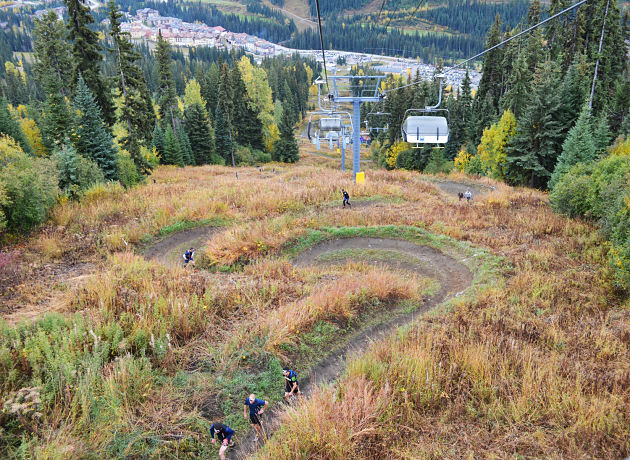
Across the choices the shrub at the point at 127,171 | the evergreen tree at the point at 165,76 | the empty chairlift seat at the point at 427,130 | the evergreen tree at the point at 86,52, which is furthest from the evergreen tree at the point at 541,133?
the evergreen tree at the point at 165,76

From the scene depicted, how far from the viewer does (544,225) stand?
675 inches

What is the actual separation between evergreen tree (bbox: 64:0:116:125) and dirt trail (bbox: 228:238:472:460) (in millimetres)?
26831

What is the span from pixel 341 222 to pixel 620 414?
14.3 m

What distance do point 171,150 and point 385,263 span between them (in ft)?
141

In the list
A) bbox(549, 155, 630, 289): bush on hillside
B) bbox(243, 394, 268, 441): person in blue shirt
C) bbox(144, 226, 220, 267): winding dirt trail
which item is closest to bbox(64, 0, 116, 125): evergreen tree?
bbox(144, 226, 220, 267): winding dirt trail

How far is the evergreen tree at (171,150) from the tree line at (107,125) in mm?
138

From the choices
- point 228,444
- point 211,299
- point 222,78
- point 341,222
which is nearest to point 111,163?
point 341,222

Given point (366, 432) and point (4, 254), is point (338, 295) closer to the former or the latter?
point (366, 432)

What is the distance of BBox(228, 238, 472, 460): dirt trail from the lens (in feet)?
20.1

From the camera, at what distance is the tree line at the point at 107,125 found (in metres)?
17.3

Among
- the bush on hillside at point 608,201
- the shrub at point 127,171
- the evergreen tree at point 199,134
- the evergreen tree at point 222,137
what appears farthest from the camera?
the evergreen tree at point 222,137

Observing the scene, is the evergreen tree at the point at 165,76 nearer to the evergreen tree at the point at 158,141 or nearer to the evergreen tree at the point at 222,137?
the evergreen tree at the point at 158,141

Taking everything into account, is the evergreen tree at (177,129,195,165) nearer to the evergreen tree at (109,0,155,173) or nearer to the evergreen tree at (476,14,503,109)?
the evergreen tree at (109,0,155,173)

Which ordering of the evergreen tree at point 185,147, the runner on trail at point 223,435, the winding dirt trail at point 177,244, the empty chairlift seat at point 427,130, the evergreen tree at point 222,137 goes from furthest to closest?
the evergreen tree at point 222,137 < the evergreen tree at point 185,147 < the empty chairlift seat at point 427,130 < the winding dirt trail at point 177,244 < the runner on trail at point 223,435
